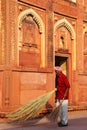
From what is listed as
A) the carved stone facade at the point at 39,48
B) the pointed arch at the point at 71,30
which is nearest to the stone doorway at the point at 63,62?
the carved stone facade at the point at 39,48

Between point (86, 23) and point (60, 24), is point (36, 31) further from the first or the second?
point (86, 23)

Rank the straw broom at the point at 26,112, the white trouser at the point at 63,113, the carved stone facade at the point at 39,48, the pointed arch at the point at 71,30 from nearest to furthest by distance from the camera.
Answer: the straw broom at the point at 26,112 < the white trouser at the point at 63,113 < the carved stone facade at the point at 39,48 < the pointed arch at the point at 71,30

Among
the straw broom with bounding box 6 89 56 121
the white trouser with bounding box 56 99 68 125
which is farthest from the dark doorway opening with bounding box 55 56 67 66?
the straw broom with bounding box 6 89 56 121

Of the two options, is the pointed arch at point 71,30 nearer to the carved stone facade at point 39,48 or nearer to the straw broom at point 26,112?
the carved stone facade at point 39,48

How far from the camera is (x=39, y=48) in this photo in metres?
17.0

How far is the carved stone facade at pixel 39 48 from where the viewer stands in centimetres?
1455

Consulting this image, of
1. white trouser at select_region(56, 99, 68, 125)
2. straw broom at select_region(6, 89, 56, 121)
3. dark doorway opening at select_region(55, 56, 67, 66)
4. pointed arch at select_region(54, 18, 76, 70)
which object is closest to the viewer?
straw broom at select_region(6, 89, 56, 121)

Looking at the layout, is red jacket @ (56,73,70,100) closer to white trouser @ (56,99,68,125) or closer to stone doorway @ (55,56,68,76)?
white trouser @ (56,99,68,125)

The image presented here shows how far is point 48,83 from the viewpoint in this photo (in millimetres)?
16938

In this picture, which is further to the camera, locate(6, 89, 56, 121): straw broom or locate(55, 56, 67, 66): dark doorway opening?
locate(55, 56, 67, 66): dark doorway opening

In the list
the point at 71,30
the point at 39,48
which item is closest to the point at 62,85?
the point at 39,48

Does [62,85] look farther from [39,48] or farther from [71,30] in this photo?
[71,30]

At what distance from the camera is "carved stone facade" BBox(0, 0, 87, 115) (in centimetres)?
1455

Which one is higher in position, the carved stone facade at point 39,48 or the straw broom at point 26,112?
the carved stone facade at point 39,48
